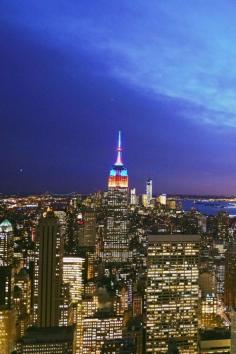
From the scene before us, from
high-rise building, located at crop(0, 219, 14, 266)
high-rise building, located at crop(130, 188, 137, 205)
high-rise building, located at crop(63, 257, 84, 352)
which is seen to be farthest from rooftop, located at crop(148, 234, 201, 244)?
high-rise building, located at crop(130, 188, 137, 205)

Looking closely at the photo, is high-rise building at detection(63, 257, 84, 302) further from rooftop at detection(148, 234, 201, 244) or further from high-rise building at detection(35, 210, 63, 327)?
rooftop at detection(148, 234, 201, 244)

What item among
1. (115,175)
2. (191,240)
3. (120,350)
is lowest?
(120,350)

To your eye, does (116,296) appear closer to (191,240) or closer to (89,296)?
(89,296)

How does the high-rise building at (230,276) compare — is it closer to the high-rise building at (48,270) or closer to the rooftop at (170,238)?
the rooftop at (170,238)

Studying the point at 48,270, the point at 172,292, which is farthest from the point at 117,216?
the point at 172,292

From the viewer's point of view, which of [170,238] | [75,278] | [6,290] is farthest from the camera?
[75,278]

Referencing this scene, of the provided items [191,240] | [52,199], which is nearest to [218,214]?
[191,240]

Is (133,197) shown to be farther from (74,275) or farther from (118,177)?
(74,275)
